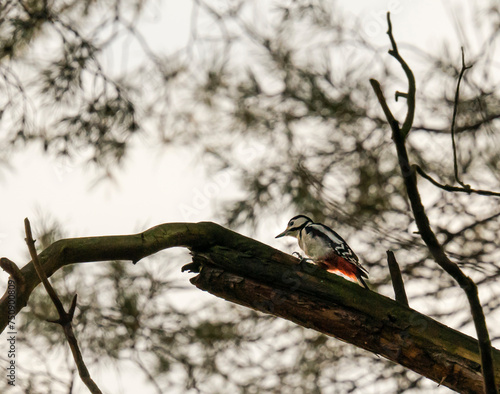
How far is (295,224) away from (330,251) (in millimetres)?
341

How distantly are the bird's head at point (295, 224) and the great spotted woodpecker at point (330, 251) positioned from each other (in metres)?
0.10

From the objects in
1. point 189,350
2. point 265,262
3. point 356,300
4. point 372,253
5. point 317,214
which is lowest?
point 356,300

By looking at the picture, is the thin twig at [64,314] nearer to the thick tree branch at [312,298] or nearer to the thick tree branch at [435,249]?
the thick tree branch at [312,298]

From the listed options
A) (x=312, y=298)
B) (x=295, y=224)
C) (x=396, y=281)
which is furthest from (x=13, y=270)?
(x=295, y=224)

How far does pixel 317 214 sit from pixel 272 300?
1.26 metres

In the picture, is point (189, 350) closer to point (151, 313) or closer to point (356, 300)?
point (151, 313)

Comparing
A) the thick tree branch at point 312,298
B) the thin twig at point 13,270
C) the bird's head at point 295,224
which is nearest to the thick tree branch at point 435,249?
the thick tree branch at point 312,298

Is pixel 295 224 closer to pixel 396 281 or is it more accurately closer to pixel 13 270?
pixel 396 281

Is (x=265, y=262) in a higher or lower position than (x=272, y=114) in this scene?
lower

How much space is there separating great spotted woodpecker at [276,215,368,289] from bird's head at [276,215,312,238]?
10cm

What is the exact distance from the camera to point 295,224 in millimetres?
3016

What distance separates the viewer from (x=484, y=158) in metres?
2.91

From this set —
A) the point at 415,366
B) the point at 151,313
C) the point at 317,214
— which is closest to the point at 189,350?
the point at 151,313

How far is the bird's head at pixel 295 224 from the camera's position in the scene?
2.96m
